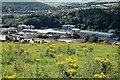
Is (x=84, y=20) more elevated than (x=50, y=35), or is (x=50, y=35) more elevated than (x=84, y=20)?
(x=84, y=20)

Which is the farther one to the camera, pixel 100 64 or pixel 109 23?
pixel 109 23

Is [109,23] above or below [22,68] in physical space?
below

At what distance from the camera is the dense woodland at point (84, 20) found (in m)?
57.3

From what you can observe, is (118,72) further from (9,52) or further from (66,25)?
(66,25)

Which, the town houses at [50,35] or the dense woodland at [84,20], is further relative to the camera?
the dense woodland at [84,20]

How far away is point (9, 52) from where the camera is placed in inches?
340

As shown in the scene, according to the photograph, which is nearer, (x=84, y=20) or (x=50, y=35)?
(x=50, y=35)

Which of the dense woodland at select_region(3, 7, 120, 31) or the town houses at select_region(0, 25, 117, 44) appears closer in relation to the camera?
the town houses at select_region(0, 25, 117, 44)

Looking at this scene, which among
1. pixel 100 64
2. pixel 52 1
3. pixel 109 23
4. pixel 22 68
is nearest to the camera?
pixel 22 68

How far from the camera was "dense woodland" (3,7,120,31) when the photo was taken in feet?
188

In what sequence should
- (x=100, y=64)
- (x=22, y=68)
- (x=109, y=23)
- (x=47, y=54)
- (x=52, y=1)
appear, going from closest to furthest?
(x=22, y=68), (x=100, y=64), (x=47, y=54), (x=109, y=23), (x=52, y=1)

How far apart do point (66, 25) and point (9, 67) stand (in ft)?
178

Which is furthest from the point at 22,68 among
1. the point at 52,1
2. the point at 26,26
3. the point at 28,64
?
the point at 52,1

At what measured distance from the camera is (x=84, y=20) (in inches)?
2411
